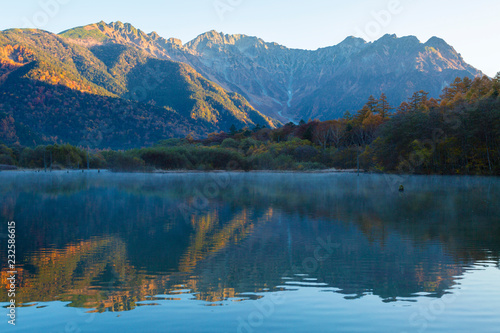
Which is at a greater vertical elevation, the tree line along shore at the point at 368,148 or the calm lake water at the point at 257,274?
the tree line along shore at the point at 368,148

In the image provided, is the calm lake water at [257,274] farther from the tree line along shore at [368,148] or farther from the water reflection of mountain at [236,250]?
the tree line along shore at [368,148]

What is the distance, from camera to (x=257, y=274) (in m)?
10.6

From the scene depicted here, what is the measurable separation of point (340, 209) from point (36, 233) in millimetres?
15155

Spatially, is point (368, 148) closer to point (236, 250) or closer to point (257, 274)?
point (236, 250)

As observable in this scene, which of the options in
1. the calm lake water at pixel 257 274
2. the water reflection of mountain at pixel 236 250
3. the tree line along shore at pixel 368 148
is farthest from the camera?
the tree line along shore at pixel 368 148

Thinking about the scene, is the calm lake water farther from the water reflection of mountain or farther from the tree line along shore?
the tree line along shore

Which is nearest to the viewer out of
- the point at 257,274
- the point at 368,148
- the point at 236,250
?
the point at 257,274

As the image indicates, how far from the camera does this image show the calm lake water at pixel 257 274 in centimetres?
768

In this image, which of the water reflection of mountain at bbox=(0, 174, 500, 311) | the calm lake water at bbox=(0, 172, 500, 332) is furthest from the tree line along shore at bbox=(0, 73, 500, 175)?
the calm lake water at bbox=(0, 172, 500, 332)

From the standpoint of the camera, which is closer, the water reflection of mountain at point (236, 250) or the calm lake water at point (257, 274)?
the calm lake water at point (257, 274)

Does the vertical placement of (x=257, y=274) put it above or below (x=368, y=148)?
below

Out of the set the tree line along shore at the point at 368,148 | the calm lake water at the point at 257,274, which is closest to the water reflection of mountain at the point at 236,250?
the calm lake water at the point at 257,274

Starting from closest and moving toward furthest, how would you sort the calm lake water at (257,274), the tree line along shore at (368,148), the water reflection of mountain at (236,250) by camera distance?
the calm lake water at (257,274) < the water reflection of mountain at (236,250) < the tree line along shore at (368,148)

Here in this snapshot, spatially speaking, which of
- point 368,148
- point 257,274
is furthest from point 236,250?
point 368,148
